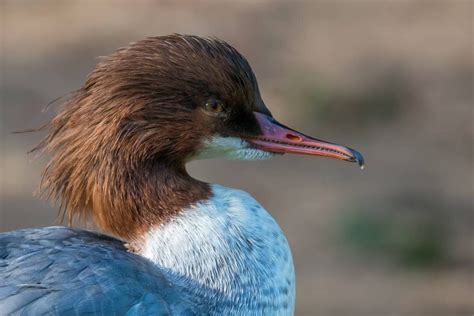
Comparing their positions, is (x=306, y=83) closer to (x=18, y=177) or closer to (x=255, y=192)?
(x=255, y=192)

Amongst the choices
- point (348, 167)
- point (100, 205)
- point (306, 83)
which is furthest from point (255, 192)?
point (100, 205)

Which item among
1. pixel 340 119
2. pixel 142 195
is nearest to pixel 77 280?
pixel 142 195

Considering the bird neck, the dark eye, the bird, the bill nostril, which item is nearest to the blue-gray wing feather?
the bird

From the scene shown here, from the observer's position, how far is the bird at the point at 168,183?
11.7ft

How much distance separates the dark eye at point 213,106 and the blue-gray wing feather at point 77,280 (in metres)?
0.52

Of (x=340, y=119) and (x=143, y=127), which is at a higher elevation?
(x=340, y=119)

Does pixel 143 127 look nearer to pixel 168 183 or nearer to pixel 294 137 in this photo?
pixel 168 183

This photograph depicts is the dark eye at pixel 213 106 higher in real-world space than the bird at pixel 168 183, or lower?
higher

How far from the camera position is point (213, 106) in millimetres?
3674

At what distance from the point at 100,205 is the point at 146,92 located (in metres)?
0.39

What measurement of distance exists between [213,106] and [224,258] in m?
0.49

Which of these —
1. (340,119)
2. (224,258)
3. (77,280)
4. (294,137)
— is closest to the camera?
(77,280)

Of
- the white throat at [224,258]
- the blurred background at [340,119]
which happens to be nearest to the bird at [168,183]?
the white throat at [224,258]

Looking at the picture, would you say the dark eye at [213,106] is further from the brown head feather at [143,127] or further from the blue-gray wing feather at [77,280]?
the blue-gray wing feather at [77,280]
